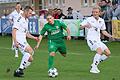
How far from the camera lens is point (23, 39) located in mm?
13703

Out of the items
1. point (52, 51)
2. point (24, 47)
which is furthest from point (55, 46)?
point (24, 47)

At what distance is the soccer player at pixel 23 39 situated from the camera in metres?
13.2

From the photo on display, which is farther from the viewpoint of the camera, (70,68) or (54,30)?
(70,68)

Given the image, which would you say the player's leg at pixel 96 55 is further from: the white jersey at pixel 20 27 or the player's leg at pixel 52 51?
the white jersey at pixel 20 27

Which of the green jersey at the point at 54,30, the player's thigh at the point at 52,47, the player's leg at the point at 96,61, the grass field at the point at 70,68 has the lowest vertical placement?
the grass field at the point at 70,68

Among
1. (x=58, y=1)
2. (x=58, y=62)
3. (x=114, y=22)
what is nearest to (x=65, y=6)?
(x=58, y=1)

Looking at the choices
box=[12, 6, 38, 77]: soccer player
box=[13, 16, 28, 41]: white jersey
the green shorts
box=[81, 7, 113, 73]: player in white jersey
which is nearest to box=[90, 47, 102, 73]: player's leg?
A: box=[81, 7, 113, 73]: player in white jersey

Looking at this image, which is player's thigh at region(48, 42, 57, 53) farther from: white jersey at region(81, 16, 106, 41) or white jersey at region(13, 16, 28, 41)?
white jersey at region(81, 16, 106, 41)

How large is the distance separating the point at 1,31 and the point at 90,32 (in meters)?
23.2

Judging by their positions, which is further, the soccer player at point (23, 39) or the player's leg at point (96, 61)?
the player's leg at point (96, 61)

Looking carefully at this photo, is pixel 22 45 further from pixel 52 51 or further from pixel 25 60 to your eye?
pixel 52 51

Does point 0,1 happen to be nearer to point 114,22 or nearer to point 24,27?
point 114,22

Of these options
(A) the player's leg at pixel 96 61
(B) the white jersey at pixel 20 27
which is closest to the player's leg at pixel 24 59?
(B) the white jersey at pixel 20 27

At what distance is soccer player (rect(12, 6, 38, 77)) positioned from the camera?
43.3 feet
